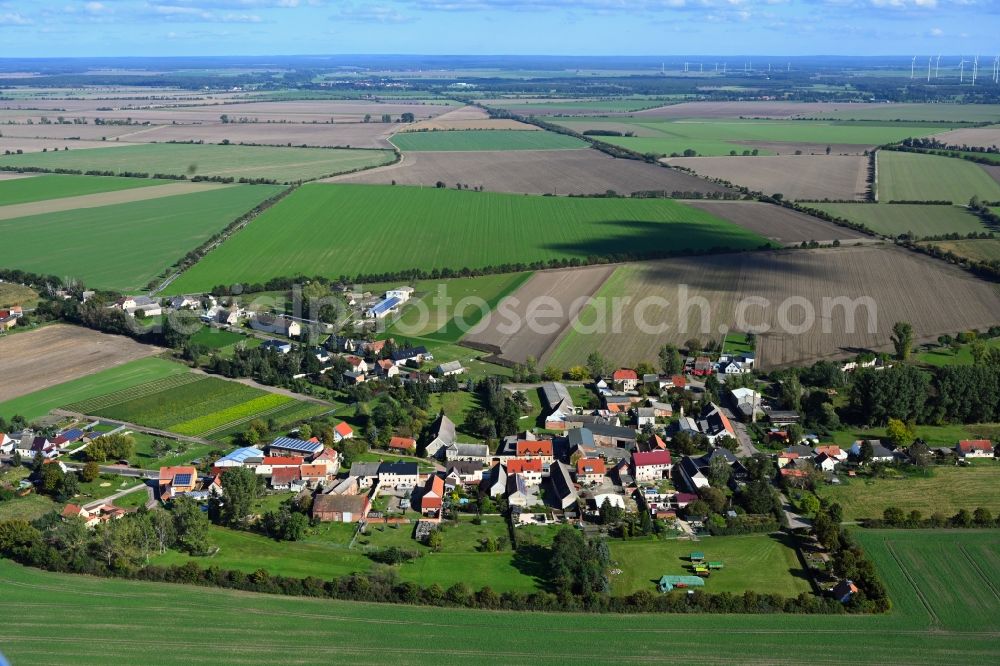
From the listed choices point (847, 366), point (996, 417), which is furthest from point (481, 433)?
point (996, 417)

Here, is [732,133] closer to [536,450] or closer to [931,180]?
[931,180]

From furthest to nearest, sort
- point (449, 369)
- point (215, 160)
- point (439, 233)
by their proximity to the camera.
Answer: point (215, 160)
point (439, 233)
point (449, 369)

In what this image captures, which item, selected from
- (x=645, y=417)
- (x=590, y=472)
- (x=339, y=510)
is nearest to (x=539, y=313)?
(x=645, y=417)

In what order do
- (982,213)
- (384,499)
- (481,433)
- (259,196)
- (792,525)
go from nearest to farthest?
(792,525), (384,499), (481,433), (982,213), (259,196)

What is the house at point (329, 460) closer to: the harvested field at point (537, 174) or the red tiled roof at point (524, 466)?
the red tiled roof at point (524, 466)

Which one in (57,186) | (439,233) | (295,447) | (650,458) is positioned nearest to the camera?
(650,458)

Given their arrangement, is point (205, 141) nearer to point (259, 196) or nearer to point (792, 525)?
point (259, 196)

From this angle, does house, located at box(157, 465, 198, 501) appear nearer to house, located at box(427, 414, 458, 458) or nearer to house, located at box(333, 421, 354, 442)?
house, located at box(333, 421, 354, 442)
